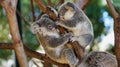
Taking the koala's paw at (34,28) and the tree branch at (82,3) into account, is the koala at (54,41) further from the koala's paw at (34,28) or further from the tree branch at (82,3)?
the tree branch at (82,3)

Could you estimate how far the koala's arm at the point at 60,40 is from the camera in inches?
38.2

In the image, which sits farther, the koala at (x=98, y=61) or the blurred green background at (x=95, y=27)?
the blurred green background at (x=95, y=27)

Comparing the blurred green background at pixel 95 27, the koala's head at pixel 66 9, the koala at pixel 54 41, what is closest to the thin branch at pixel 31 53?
the koala at pixel 54 41

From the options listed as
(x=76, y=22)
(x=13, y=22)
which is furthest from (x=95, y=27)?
(x=13, y=22)

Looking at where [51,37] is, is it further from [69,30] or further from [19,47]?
[19,47]

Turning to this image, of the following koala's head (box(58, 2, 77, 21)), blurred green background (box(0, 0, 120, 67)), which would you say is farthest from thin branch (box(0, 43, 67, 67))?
blurred green background (box(0, 0, 120, 67))

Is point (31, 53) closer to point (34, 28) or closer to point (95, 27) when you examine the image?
point (34, 28)

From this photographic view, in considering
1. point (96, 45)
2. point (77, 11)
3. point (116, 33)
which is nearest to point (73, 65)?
point (77, 11)

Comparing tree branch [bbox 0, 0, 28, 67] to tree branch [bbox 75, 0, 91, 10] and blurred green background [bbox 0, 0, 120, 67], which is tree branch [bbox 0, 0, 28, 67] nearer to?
tree branch [bbox 75, 0, 91, 10]

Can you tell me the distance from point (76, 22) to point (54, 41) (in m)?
0.12

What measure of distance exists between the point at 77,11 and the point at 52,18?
204 millimetres

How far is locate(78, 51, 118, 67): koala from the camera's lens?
0.97 m

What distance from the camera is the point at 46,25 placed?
94 centimetres

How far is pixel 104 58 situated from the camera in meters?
Result: 0.99
